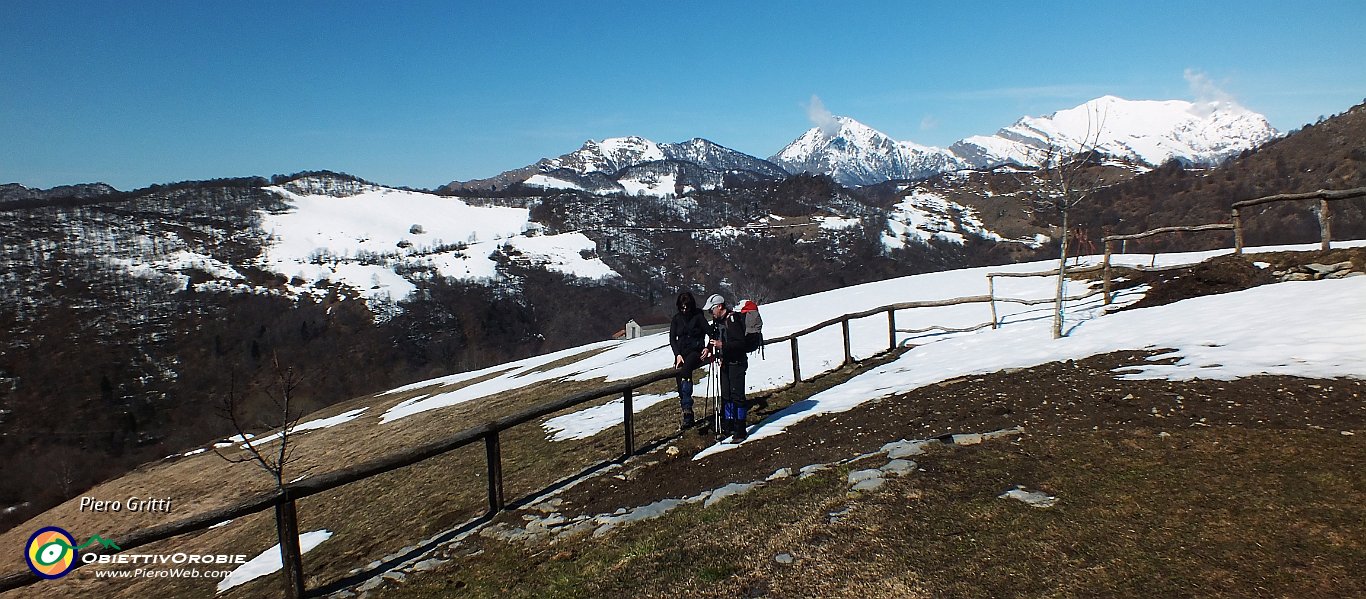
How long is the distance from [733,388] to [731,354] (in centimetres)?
59

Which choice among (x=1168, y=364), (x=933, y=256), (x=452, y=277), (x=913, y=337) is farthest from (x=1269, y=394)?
(x=452, y=277)

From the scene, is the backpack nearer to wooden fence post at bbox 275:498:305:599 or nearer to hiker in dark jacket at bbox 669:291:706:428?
hiker in dark jacket at bbox 669:291:706:428

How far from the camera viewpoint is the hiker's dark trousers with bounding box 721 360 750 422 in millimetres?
9320

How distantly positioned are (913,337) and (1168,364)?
28.9 feet

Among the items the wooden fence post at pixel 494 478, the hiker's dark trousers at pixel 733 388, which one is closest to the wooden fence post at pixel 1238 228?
the hiker's dark trousers at pixel 733 388

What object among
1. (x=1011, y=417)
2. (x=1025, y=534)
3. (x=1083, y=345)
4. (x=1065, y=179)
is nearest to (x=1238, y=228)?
(x=1065, y=179)

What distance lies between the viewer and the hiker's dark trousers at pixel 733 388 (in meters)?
9.32

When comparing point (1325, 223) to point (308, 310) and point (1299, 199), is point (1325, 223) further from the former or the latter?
point (308, 310)

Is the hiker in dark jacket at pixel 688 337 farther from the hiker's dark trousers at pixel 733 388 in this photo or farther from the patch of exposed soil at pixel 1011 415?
the patch of exposed soil at pixel 1011 415

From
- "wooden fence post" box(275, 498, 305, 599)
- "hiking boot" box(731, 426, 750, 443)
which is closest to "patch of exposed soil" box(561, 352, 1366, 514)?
"hiking boot" box(731, 426, 750, 443)

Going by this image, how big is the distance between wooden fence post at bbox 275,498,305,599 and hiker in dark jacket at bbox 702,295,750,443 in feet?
18.4

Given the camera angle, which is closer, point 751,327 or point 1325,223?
point 751,327

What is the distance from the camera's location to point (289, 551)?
6.00m

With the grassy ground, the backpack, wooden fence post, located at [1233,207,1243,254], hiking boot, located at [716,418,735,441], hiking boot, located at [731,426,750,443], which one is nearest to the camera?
the grassy ground
